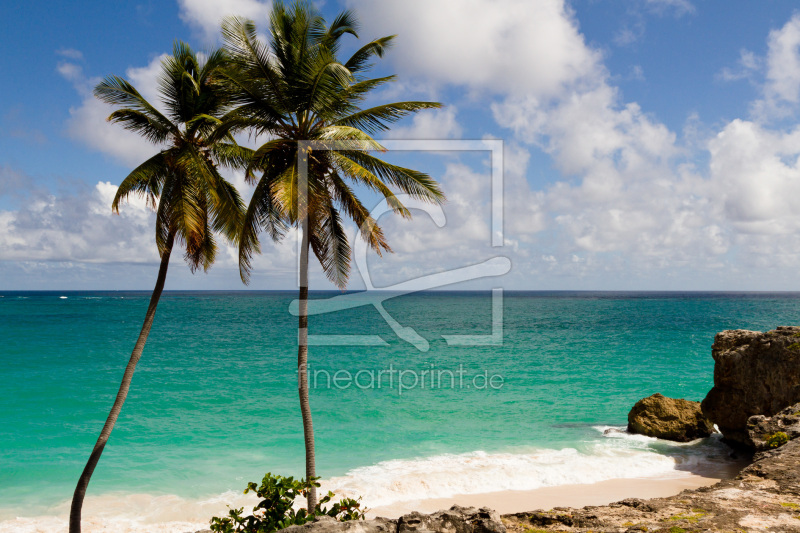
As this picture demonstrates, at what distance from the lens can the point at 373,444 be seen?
18.7 m

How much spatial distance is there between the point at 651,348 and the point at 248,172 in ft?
152

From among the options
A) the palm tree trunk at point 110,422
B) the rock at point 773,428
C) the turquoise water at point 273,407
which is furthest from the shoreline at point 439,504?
the rock at point 773,428

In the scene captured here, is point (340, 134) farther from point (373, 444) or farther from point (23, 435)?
point (23, 435)

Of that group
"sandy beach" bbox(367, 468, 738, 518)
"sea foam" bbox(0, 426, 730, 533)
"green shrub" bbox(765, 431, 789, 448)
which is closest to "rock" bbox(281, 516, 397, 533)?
"sandy beach" bbox(367, 468, 738, 518)

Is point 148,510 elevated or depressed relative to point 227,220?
depressed

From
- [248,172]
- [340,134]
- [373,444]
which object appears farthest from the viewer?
[373,444]

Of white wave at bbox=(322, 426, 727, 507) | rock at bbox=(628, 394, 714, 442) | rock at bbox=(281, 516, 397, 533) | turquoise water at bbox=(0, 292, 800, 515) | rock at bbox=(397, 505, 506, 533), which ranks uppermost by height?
rock at bbox=(281, 516, 397, 533)

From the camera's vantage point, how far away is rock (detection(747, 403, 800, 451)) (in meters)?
10.4

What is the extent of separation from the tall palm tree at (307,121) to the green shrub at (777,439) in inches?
351

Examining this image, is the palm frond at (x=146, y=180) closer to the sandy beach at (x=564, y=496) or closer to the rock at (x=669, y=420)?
the sandy beach at (x=564, y=496)

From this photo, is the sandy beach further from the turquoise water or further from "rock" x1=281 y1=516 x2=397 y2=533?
"rock" x1=281 y1=516 x2=397 y2=533

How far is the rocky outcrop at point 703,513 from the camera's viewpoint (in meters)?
6.32

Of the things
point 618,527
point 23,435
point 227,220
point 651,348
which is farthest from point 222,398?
point 651,348

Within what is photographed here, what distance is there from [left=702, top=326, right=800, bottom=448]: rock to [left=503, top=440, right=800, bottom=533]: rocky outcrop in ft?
20.8
